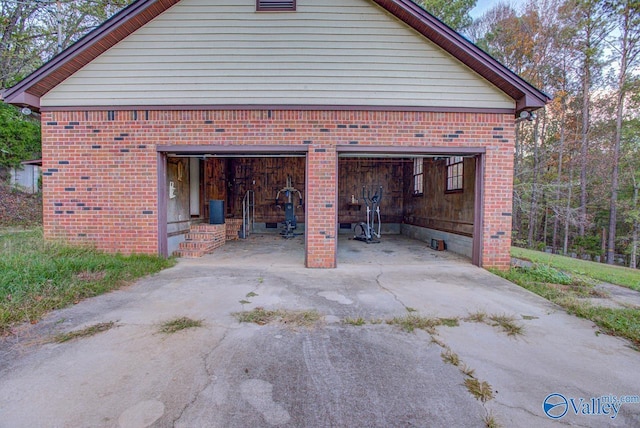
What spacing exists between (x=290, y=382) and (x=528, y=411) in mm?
1634

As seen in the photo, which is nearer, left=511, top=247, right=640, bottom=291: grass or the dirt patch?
left=511, top=247, right=640, bottom=291: grass

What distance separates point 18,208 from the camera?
38.2 feet

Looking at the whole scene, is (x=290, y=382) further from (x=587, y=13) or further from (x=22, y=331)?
(x=587, y=13)

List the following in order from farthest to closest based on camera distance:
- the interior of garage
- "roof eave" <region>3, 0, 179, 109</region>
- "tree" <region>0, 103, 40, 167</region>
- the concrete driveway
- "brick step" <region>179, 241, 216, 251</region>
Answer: "tree" <region>0, 103, 40, 167</region> → the interior of garage → "brick step" <region>179, 241, 216, 251</region> → "roof eave" <region>3, 0, 179, 109</region> → the concrete driveway

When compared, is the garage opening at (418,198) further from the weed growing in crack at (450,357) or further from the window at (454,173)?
the weed growing in crack at (450,357)

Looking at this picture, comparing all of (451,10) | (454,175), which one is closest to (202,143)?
(454,175)

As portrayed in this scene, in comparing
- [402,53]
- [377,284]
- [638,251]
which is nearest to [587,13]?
[638,251]

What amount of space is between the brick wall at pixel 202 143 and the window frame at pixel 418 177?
4.49 meters

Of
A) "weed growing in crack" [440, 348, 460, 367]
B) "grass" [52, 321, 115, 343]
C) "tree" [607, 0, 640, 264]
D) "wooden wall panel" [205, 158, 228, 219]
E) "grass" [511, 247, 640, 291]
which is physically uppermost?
"tree" [607, 0, 640, 264]

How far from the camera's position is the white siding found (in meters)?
5.75

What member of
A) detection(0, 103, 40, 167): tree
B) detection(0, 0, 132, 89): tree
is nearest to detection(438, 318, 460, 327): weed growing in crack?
detection(0, 103, 40, 167): tree

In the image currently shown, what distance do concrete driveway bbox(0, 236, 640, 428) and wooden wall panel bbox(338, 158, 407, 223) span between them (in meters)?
8.25

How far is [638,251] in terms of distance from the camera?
1638 centimetres

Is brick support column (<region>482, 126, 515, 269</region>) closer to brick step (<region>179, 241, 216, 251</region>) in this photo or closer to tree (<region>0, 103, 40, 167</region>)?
brick step (<region>179, 241, 216, 251</region>)
